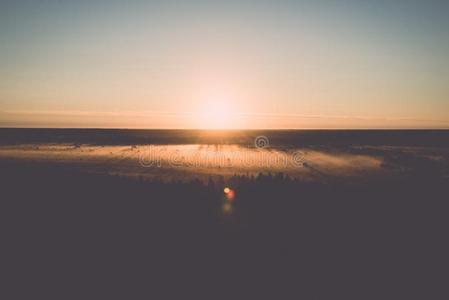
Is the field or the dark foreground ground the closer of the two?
the dark foreground ground

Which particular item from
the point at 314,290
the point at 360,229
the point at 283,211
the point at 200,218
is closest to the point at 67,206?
the point at 200,218

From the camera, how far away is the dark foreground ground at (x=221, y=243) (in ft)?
20.1

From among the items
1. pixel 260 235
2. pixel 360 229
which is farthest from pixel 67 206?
pixel 360 229

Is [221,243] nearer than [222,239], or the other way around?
[221,243]

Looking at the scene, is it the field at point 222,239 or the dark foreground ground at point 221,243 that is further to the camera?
the field at point 222,239

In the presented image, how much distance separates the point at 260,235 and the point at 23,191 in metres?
10.2

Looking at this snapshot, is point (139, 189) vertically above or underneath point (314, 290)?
above

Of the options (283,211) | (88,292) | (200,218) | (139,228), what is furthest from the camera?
(283,211)

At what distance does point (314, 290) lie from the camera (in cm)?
603

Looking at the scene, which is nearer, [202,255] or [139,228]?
[202,255]

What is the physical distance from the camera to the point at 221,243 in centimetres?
782

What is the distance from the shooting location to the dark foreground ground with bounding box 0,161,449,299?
6.13 m

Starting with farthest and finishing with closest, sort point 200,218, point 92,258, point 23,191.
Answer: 1. point 23,191
2. point 200,218
3. point 92,258

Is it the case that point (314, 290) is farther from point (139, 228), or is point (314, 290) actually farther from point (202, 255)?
point (139, 228)
